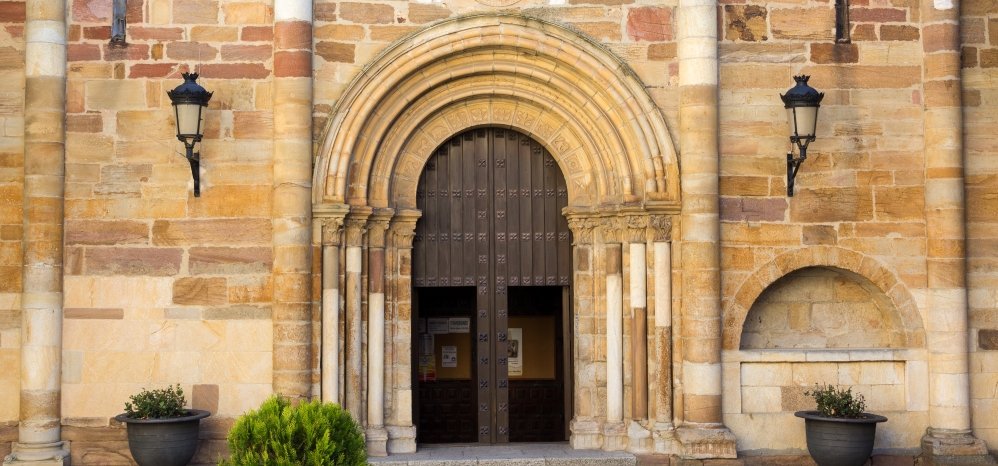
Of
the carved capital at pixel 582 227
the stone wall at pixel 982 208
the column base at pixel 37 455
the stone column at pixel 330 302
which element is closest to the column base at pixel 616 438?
the carved capital at pixel 582 227

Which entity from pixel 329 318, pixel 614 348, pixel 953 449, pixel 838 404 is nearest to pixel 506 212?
pixel 614 348

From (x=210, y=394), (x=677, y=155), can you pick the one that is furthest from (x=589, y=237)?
(x=210, y=394)

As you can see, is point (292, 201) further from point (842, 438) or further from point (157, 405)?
point (842, 438)

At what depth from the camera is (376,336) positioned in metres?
10.5

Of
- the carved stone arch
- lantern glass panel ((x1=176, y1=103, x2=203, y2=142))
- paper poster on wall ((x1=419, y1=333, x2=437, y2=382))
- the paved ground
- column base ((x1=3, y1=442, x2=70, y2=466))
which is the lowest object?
the paved ground

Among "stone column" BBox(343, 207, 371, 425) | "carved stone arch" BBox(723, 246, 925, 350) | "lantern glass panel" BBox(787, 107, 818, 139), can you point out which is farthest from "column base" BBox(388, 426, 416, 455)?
"lantern glass panel" BBox(787, 107, 818, 139)

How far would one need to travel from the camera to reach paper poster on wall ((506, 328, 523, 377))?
44.1ft

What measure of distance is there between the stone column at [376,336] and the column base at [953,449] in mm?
4645

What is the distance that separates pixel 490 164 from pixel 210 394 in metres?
3.15

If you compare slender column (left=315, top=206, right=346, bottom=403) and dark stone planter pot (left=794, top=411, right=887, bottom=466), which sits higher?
slender column (left=315, top=206, right=346, bottom=403)

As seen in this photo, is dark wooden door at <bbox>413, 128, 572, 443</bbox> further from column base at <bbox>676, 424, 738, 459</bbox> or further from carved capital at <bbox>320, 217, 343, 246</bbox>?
column base at <bbox>676, 424, 738, 459</bbox>

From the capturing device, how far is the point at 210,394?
10.1 metres

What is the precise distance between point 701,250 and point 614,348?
1166mm

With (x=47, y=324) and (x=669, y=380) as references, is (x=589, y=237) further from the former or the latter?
(x=47, y=324)
